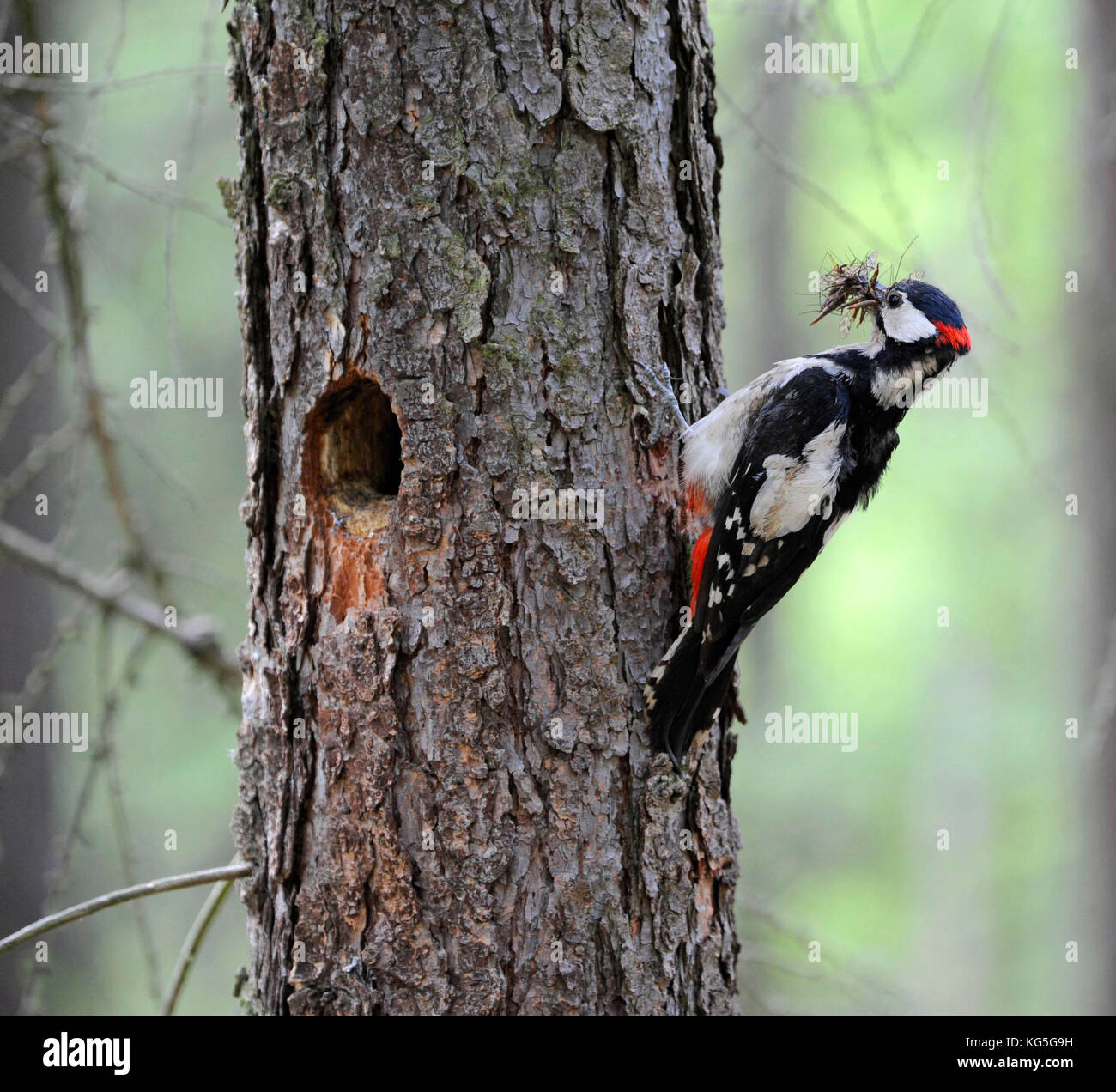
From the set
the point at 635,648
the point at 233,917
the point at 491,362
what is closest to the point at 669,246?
the point at 491,362

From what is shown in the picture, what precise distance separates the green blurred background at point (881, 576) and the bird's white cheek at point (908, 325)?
38.8 inches

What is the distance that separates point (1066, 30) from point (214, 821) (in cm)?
809

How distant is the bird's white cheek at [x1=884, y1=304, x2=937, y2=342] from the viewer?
2.55 metres

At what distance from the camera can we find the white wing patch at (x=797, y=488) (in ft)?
7.82

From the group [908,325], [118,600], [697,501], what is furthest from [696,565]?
[118,600]

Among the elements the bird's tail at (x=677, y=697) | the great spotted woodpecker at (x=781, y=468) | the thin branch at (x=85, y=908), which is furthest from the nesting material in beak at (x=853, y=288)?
the thin branch at (x=85, y=908)

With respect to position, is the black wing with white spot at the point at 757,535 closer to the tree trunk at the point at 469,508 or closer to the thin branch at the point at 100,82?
the tree trunk at the point at 469,508

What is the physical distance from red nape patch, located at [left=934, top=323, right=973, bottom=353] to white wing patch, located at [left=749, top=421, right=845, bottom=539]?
352 mm

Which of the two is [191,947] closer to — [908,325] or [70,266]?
[70,266]

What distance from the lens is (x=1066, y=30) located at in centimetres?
604

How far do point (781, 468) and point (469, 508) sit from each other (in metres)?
0.90
